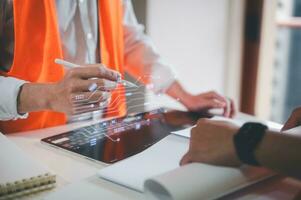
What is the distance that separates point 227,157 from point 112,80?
336 mm

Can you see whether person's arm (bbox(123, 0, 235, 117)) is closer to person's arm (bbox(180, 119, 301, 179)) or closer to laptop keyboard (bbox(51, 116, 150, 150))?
laptop keyboard (bbox(51, 116, 150, 150))

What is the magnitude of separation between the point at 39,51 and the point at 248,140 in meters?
0.53

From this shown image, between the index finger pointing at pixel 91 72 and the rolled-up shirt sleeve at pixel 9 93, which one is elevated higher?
the index finger pointing at pixel 91 72

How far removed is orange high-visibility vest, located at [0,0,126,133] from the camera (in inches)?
36.1

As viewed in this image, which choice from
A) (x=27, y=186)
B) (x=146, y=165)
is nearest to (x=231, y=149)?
(x=146, y=165)

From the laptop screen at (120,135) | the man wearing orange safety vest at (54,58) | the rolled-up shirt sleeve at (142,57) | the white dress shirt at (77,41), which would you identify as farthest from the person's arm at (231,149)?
the rolled-up shirt sleeve at (142,57)

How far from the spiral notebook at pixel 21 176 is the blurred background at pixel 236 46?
882 millimetres

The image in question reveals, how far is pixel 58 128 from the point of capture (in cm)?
99

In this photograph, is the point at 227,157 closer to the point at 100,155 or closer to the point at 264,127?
the point at 264,127

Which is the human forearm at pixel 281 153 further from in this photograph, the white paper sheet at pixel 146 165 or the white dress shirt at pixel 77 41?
the white dress shirt at pixel 77 41

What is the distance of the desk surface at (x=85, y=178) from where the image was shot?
2.15ft

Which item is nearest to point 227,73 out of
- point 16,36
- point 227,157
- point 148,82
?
point 148,82

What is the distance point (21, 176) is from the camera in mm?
668

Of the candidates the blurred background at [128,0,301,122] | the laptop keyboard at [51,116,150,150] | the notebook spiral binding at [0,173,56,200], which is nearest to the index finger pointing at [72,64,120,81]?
the laptop keyboard at [51,116,150,150]
